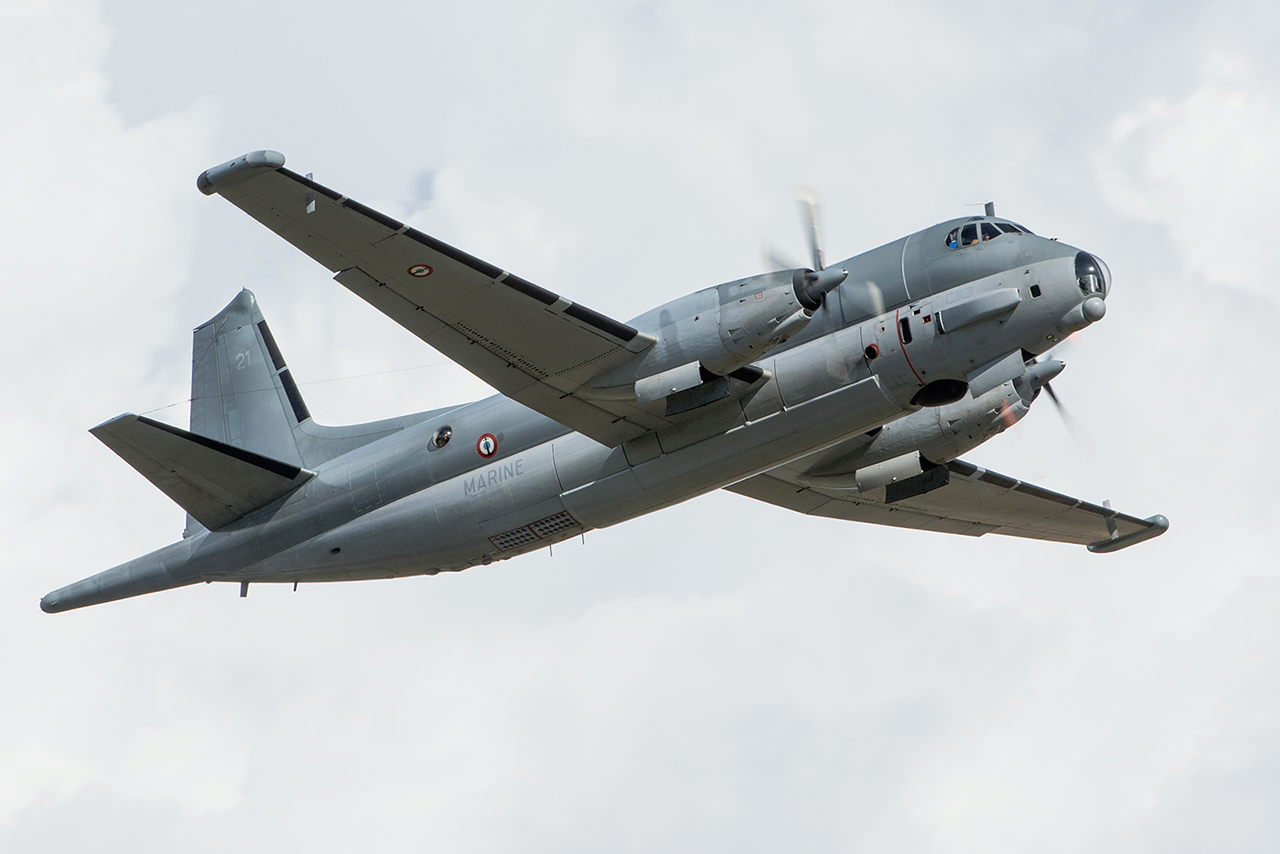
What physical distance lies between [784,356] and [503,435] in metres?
5.36

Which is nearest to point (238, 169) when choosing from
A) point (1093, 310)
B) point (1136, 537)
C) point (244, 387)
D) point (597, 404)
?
point (597, 404)

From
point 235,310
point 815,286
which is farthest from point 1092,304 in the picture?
point 235,310

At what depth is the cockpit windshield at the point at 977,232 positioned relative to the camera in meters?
19.6

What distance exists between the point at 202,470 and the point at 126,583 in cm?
390

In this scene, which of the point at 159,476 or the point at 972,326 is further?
the point at 159,476

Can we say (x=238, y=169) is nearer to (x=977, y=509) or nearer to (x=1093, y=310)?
(x=1093, y=310)

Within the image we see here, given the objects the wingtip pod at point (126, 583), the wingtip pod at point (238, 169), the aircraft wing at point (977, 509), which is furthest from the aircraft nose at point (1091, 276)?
the wingtip pod at point (126, 583)

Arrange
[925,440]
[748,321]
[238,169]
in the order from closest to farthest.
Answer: [238,169] < [748,321] < [925,440]

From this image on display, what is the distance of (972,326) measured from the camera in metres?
19.1

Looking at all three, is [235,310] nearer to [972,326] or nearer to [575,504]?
[575,504]

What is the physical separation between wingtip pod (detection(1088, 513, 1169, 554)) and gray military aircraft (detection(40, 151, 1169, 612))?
5964mm

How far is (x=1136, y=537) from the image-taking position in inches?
1177

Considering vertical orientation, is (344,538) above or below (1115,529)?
below

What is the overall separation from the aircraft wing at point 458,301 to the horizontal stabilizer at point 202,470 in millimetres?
6113
